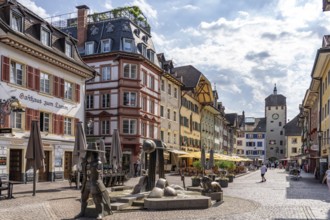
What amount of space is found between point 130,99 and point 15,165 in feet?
60.1

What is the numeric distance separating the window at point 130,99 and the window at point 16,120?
17.3m

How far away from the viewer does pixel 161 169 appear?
19688 mm

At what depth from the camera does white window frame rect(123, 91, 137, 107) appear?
149 ft

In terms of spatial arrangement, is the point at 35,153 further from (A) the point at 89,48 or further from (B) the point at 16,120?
(A) the point at 89,48

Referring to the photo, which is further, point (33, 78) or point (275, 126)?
point (275, 126)

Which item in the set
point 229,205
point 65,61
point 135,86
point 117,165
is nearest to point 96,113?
point 135,86

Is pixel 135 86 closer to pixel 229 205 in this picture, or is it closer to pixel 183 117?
pixel 183 117

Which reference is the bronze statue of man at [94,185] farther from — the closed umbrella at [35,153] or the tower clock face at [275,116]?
the tower clock face at [275,116]

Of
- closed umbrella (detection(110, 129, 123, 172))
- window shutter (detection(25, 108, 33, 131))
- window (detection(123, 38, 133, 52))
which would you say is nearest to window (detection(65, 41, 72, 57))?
window shutter (detection(25, 108, 33, 131))

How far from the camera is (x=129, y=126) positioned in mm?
45500

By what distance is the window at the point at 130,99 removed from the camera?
4559cm

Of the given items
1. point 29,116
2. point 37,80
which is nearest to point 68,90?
point 37,80

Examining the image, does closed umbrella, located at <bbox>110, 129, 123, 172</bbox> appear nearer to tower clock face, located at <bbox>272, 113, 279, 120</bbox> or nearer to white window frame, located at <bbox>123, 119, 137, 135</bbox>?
white window frame, located at <bbox>123, 119, 137, 135</bbox>

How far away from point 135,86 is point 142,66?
240 centimetres
